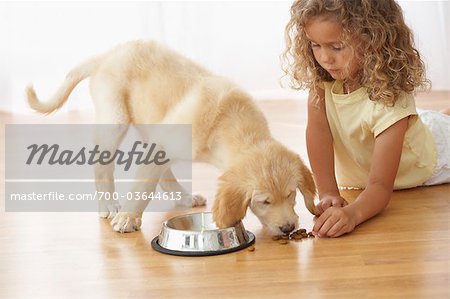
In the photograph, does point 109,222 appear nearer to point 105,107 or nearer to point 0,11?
point 105,107

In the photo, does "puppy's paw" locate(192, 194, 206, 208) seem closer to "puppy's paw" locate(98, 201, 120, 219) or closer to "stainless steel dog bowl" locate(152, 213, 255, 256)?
"puppy's paw" locate(98, 201, 120, 219)

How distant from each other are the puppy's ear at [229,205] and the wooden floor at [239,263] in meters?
0.10

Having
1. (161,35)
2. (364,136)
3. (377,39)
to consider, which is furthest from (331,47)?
(161,35)

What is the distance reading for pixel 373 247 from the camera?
6.01ft

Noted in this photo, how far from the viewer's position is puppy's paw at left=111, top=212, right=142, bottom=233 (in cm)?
210

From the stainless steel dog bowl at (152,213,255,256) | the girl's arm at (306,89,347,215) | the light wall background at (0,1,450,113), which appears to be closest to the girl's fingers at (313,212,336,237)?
the stainless steel dog bowl at (152,213,255,256)

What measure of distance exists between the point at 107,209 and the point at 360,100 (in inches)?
34.0

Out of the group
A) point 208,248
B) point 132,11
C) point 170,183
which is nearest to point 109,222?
point 170,183

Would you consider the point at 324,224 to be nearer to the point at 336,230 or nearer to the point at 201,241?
the point at 336,230

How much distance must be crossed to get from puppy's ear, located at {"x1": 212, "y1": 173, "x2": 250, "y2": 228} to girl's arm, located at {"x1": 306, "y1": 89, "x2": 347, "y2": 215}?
0.49 meters

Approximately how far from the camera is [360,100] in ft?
7.52

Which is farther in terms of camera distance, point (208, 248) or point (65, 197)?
point (65, 197)

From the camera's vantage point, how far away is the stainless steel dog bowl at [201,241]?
183cm

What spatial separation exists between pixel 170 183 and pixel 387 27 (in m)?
0.87
